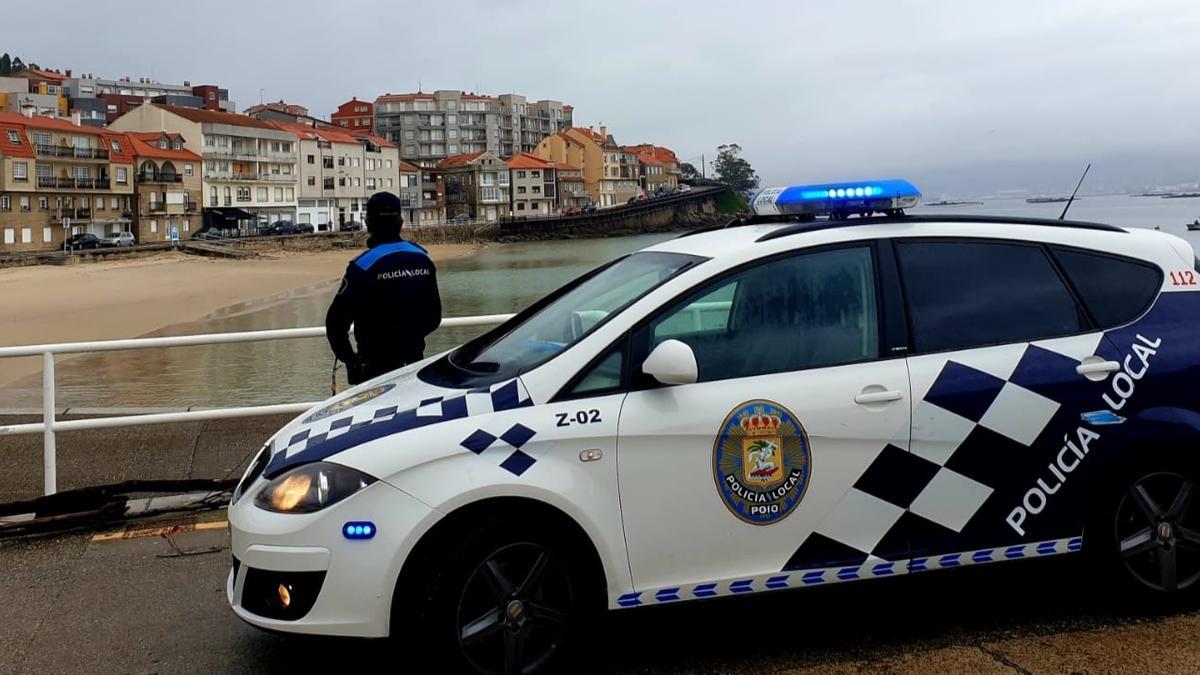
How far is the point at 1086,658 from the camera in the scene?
145 inches

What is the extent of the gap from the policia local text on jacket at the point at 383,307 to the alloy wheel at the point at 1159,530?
3.32 m

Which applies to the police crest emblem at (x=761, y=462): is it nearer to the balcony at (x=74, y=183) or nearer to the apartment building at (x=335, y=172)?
the balcony at (x=74, y=183)

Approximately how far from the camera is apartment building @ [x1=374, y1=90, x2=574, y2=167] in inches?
6156

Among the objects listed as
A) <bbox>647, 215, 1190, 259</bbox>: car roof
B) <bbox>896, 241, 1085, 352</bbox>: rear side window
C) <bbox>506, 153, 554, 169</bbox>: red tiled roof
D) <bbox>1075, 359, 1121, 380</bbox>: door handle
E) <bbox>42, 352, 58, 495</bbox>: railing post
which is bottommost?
<bbox>42, 352, 58, 495</bbox>: railing post

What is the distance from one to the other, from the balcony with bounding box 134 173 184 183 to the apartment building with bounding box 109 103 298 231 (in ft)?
14.8

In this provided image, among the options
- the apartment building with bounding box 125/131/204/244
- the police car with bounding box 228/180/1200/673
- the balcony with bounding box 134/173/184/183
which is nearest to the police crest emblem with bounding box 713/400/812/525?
the police car with bounding box 228/180/1200/673

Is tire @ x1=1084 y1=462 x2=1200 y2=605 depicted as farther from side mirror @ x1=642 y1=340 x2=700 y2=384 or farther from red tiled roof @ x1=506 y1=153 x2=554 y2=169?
red tiled roof @ x1=506 y1=153 x2=554 y2=169

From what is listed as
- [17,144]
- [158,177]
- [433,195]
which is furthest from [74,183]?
[433,195]

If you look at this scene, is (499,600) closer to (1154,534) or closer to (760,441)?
(760,441)

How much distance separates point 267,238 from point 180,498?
267 ft

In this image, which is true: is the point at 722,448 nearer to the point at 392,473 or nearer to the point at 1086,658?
the point at 392,473

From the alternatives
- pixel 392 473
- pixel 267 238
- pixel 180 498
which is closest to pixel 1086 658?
pixel 392 473

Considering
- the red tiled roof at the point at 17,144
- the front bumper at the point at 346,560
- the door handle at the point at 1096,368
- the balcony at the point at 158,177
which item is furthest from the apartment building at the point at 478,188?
the front bumper at the point at 346,560

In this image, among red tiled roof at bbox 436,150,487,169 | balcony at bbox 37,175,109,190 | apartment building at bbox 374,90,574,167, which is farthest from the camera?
apartment building at bbox 374,90,574,167
